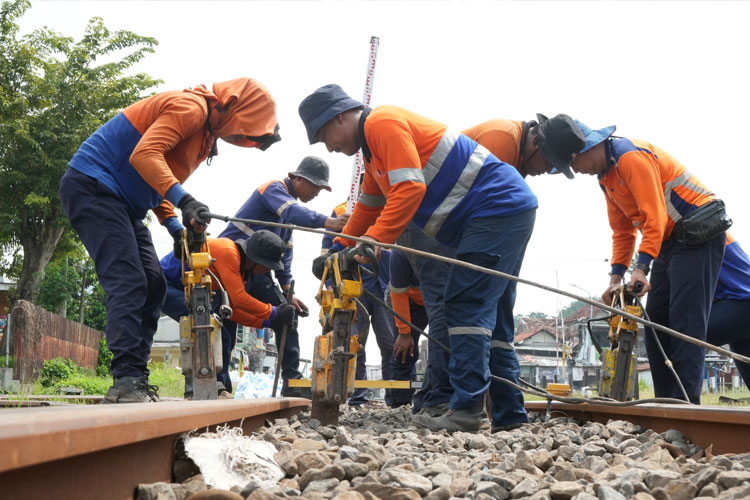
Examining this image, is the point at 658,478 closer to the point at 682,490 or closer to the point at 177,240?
the point at 682,490

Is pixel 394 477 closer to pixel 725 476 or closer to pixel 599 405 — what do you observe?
pixel 725 476

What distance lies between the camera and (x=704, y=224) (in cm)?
430

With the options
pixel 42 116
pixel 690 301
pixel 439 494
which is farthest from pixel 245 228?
pixel 42 116

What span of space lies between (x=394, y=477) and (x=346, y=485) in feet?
0.40

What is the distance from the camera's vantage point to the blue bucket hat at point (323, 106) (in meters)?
3.76

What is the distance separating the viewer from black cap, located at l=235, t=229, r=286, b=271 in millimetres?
5633

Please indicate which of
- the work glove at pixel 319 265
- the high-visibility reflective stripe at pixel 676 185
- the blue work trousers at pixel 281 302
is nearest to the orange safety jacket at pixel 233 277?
the blue work trousers at pixel 281 302

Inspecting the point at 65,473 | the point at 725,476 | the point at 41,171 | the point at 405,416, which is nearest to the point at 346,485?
the point at 65,473

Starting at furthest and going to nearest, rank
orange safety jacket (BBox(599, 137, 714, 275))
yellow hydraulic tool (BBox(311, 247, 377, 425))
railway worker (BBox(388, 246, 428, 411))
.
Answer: railway worker (BBox(388, 246, 428, 411)), orange safety jacket (BBox(599, 137, 714, 275)), yellow hydraulic tool (BBox(311, 247, 377, 425))

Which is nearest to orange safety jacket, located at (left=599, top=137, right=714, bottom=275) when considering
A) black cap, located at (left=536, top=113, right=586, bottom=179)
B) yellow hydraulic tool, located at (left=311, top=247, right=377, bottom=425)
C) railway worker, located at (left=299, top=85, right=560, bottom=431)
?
black cap, located at (left=536, top=113, right=586, bottom=179)

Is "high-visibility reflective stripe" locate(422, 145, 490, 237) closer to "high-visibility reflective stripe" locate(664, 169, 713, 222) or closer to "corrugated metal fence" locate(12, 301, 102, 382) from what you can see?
"high-visibility reflective stripe" locate(664, 169, 713, 222)

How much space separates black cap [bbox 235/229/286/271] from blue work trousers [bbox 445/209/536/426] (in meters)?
2.32

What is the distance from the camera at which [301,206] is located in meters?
6.14

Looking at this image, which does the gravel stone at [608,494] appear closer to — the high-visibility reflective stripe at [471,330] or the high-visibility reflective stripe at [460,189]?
the high-visibility reflective stripe at [471,330]
